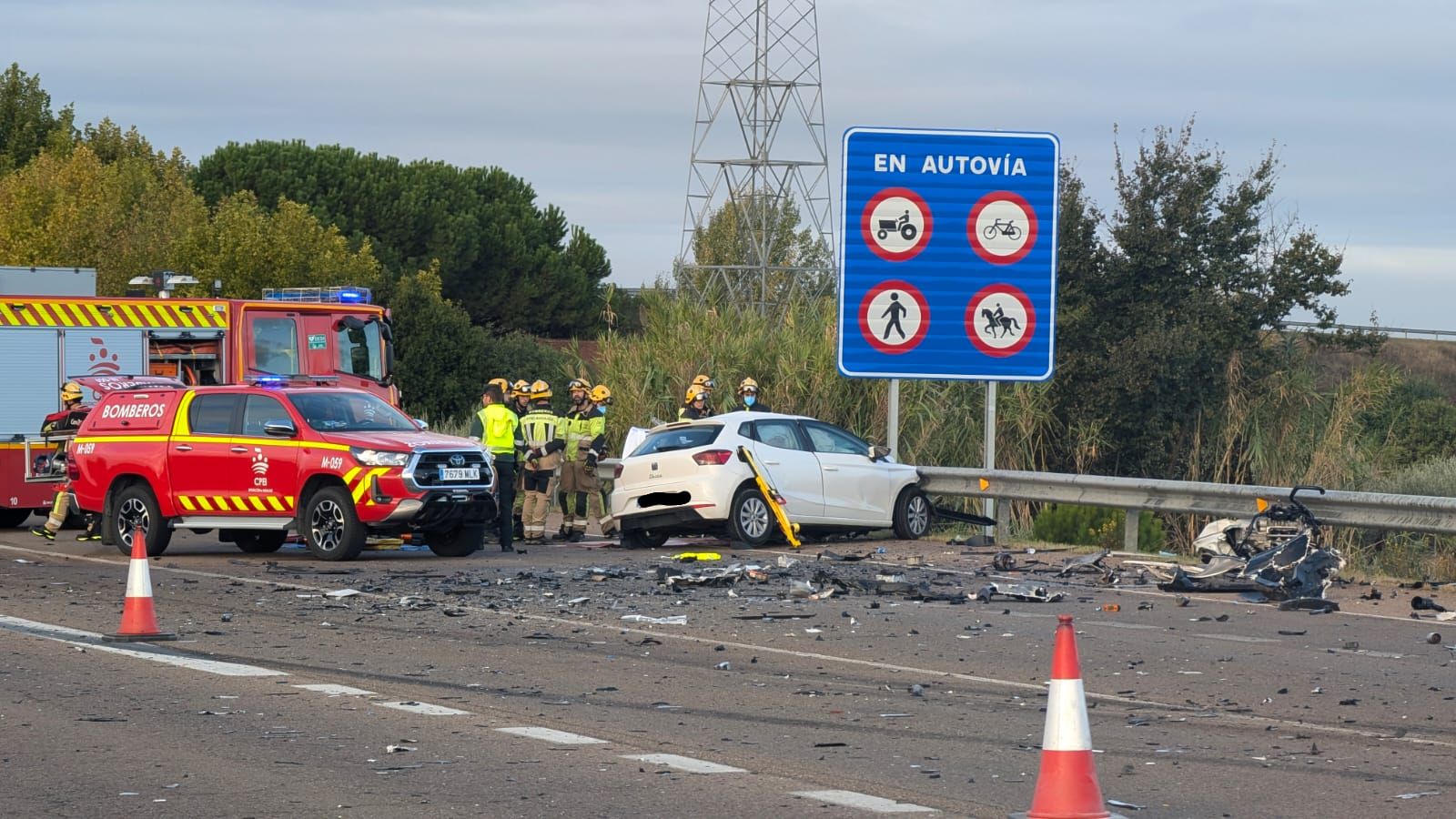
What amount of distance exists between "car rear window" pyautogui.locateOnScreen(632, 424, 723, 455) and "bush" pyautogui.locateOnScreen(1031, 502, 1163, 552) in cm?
431

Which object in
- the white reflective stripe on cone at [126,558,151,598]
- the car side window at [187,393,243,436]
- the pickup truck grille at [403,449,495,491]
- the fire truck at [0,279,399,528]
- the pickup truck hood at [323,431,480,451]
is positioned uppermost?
the fire truck at [0,279,399,528]

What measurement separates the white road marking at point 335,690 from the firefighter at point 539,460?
1120cm

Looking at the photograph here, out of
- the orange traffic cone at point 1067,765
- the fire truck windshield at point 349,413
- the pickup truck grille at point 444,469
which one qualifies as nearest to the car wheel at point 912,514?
the pickup truck grille at point 444,469

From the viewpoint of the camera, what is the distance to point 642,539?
21266mm

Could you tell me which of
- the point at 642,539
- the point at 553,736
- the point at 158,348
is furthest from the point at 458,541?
the point at 553,736

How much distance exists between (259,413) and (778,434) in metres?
5.30

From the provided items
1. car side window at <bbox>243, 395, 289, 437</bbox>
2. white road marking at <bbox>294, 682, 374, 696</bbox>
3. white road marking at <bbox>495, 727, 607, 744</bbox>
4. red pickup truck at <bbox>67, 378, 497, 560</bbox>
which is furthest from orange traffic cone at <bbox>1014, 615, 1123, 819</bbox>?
car side window at <bbox>243, 395, 289, 437</bbox>

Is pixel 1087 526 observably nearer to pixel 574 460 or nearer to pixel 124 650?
pixel 574 460

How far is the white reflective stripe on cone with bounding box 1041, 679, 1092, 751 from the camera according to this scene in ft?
21.7

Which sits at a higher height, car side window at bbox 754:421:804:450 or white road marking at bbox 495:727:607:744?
car side window at bbox 754:421:804:450

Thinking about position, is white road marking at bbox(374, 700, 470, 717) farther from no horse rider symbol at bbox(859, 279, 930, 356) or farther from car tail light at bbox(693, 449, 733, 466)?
no horse rider symbol at bbox(859, 279, 930, 356)

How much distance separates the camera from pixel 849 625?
537 inches

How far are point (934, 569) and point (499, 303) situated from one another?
184 ft

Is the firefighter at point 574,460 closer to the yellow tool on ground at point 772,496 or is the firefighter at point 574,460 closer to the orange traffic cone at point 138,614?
the yellow tool on ground at point 772,496
